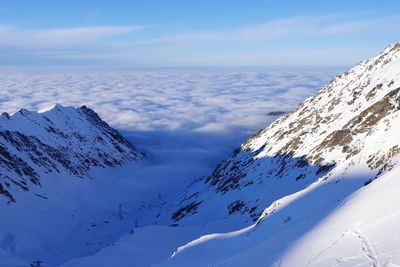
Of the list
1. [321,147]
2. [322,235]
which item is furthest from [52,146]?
[322,235]

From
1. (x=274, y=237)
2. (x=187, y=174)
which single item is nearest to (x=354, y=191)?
(x=274, y=237)

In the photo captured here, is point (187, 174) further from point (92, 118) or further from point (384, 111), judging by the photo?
point (384, 111)

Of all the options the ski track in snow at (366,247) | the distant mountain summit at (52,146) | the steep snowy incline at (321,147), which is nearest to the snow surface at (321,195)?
the ski track in snow at (366,247)

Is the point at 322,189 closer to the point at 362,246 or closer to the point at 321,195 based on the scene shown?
the point at 321,195

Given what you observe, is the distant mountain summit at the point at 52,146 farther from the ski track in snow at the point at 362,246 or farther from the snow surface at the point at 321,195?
the ski track in snow at the point at 362,246

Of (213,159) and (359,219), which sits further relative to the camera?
(213,159)

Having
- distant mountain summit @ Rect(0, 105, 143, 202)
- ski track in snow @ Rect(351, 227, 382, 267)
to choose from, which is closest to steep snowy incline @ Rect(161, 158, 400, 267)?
ski track in snow @ Rect(351, 227, 382, 267)
